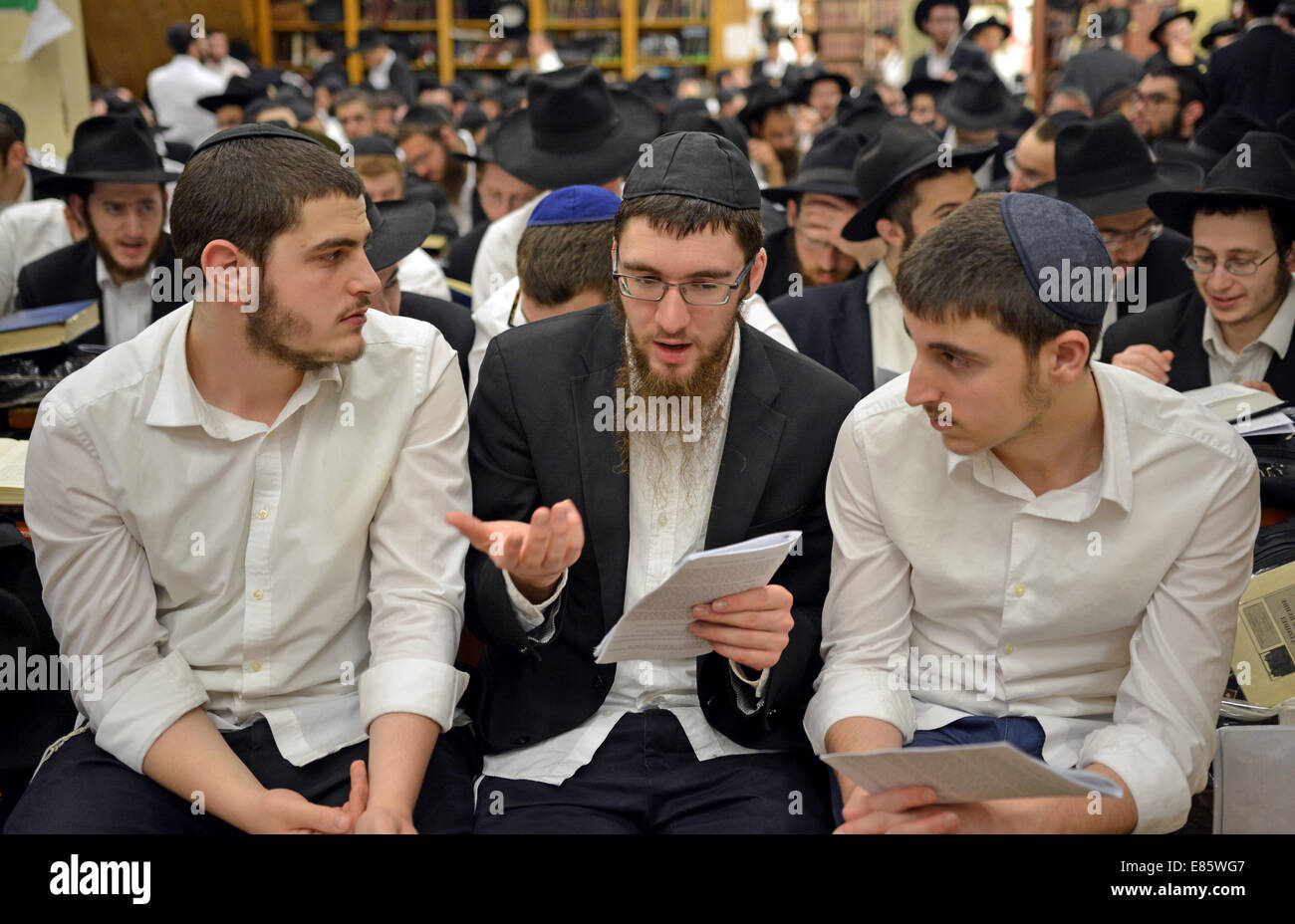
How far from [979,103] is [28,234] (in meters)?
5.72

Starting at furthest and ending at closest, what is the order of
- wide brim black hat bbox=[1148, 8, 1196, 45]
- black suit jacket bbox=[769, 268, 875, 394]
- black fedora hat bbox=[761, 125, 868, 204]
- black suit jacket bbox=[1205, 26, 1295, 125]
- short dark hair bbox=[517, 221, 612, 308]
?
wide brim black hat bbox=[1148, 8, 1196, 45], black suit jacket bbox=[1205, 26, 1295, 125], black fedora hat bbox=[761, 125, 868, 204], black suit jacket bbox=[769, 268, 875, 394], short dark hair bbox=[517, 221, 612, 308]

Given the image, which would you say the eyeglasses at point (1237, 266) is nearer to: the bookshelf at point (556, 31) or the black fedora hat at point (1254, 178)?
the black fedora hat at point (1254, 178)

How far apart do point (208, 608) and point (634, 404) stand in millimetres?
845

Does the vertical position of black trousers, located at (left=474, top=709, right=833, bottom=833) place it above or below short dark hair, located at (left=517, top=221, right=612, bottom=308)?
below

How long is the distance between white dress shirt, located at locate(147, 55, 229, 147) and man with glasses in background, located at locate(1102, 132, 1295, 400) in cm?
898

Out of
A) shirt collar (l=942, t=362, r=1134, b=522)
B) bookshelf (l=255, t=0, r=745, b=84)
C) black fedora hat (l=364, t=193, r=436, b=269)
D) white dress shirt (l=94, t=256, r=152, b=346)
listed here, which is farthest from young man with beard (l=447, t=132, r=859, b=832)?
bookshelf (l=255, t=0, r=745, b=84)

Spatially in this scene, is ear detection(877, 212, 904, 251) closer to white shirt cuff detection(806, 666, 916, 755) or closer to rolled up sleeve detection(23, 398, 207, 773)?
white shirt cuff detection(806, 666, 916, 755)

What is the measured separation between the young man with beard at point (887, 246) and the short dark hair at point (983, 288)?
1.57 metres

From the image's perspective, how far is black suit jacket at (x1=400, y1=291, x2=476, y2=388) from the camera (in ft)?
11.7

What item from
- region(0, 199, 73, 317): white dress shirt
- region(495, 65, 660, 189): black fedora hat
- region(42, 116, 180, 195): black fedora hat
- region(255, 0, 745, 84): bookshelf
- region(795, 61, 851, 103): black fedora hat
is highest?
region(255, 0, 745, 84): bookshelf

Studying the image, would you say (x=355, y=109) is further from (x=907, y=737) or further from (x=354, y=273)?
(x=907, y=737)

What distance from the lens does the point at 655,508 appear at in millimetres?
2301

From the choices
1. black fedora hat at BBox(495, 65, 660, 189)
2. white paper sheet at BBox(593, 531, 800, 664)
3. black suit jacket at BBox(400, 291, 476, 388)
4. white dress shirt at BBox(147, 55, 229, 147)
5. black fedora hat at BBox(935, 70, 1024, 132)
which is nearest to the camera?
white paper sheet at BBox(593, 531, 800, 664)
